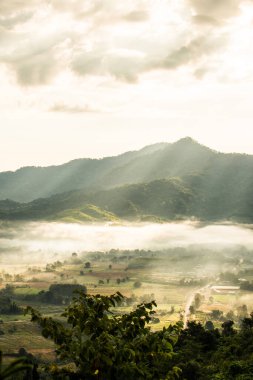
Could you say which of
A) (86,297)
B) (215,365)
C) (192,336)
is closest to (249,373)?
(215,365)

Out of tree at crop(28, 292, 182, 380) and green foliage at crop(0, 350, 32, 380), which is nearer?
green foliage at crop(0, 350, 32, 380)

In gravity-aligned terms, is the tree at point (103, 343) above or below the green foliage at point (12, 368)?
below

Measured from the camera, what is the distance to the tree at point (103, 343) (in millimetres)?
26062

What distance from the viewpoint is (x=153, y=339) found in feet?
94.8

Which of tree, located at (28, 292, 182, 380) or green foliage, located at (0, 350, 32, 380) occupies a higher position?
green foliage, located at (0, 350, 32, 380)

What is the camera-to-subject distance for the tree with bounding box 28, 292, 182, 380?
85.5ft

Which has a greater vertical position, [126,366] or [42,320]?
[42,320]

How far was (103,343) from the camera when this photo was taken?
26.1 m

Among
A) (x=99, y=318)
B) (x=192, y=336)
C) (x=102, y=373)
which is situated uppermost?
(x=99, y=318)

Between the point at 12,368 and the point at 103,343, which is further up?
the point at 12,368

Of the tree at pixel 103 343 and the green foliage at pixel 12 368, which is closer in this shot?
the green foliage at pixel 12 368

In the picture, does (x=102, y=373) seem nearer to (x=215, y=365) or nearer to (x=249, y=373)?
(x=249, y=373)

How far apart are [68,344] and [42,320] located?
205cm

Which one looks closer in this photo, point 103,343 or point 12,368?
point 12,368
